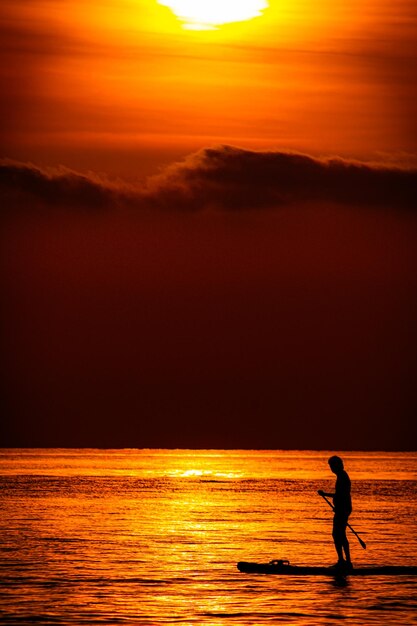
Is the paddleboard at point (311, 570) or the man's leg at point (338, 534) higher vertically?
the man's leg at point (338, 534)

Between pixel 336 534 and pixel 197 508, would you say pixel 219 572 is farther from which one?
pixel 197 508

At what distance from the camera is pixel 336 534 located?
27.9m

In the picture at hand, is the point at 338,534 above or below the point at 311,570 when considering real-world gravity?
above

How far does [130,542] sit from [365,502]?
3215 cm

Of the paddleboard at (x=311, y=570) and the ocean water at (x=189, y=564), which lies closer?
the ocean water at (x=189, y=564)

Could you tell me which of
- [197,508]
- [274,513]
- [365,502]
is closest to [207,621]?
[274,513]

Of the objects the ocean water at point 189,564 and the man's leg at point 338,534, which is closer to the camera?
the ocean water at point 189,564

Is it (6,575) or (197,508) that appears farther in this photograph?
(197,508)

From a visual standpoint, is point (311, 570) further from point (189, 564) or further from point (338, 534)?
point (189, 564)

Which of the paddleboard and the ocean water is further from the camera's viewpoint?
the paddleboard

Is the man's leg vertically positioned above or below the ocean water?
above

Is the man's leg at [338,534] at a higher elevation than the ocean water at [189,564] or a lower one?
higher

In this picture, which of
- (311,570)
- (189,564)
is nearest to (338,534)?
(311,570)

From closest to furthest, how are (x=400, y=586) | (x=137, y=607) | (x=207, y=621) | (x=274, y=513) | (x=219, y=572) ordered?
(x=207, y=621)
(x=137, y=607)
(x=400, y=586)
(x=219, y=572)
(x=274, y=513)
